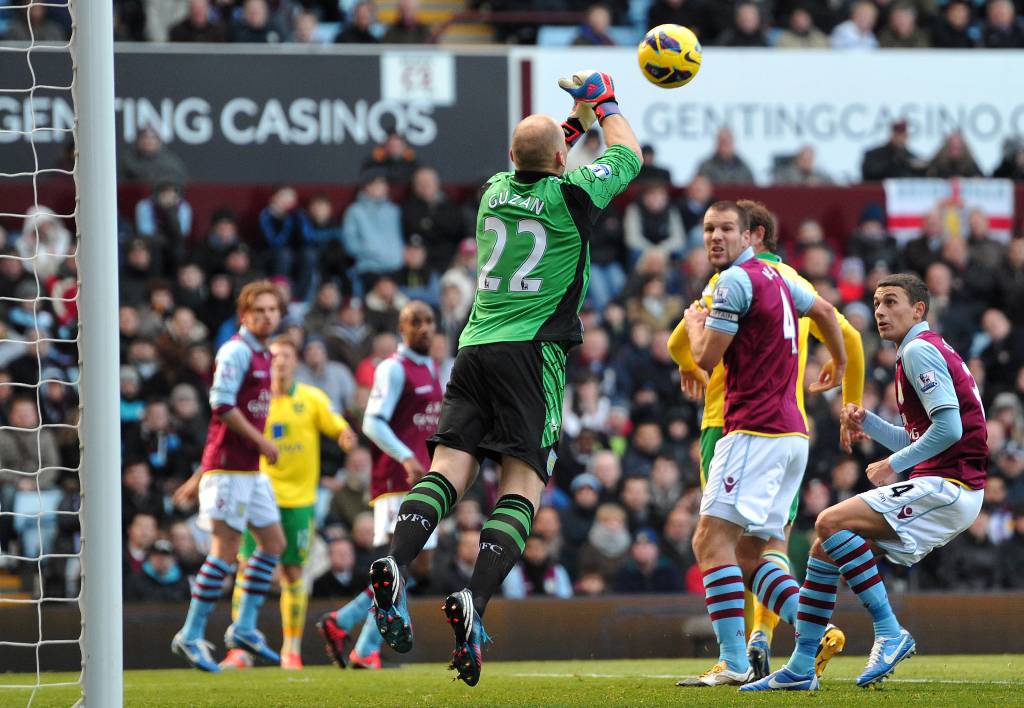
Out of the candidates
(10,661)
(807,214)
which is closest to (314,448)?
(10,661)

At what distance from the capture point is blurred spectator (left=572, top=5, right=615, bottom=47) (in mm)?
17172

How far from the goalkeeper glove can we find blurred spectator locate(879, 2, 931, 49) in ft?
39.8

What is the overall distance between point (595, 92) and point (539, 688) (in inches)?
114

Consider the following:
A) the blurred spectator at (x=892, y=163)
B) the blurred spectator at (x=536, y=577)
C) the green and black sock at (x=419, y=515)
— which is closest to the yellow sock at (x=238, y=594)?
the blurred spectator at (x=536, y=577)

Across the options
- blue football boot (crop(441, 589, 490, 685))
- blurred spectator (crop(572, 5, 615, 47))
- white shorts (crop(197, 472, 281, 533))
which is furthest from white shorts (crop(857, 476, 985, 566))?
blurred spectator (crop(572, 5, 615, 47))

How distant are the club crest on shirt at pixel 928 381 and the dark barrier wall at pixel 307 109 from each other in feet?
31.9

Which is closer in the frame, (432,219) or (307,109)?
(432,219)

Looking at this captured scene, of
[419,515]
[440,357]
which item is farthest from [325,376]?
[419,515]

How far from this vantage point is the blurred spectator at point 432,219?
1581 centimetres

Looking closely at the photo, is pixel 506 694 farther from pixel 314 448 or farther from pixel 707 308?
pixel 314 448

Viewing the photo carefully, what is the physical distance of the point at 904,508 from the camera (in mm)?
7227

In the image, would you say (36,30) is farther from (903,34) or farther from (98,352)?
(98,352)

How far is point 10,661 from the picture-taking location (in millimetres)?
11172

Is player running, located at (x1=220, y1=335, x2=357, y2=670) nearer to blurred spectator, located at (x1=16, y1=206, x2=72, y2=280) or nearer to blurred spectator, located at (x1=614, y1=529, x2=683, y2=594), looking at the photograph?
blurred spectator, located at (x1=614, y1=529, x2=683, y2=594)
